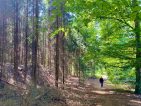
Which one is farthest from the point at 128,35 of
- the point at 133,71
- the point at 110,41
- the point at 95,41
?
the point at 133,71

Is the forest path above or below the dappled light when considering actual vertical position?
below

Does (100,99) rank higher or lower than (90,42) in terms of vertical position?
lower

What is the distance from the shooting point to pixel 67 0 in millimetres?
6129

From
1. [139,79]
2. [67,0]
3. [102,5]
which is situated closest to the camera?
[67,0]

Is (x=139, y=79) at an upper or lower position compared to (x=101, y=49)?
lower

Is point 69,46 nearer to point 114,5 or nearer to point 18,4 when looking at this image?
point 18,4

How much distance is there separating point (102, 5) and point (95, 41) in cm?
1714

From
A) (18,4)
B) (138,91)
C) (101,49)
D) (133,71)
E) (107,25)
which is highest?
(18,4)

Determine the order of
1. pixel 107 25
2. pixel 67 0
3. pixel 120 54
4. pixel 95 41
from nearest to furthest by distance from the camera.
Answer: pixel 67 0 → pixel 107 25 → pixel 120 54 → pixel 95 41

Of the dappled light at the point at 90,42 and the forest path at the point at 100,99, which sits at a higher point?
the dappled light at the point at 90,42

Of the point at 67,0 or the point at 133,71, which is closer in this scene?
the point at 67,0

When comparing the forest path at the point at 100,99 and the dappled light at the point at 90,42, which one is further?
the forest path at the point at 100,99

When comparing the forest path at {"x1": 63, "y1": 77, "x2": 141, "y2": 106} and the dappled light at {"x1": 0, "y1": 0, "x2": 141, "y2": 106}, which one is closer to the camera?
the dappled light at {"x1": 0, "y1": 0, "x2": 141, "y2": 106}

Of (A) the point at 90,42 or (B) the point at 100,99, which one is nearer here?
(B) the point at 100,99
